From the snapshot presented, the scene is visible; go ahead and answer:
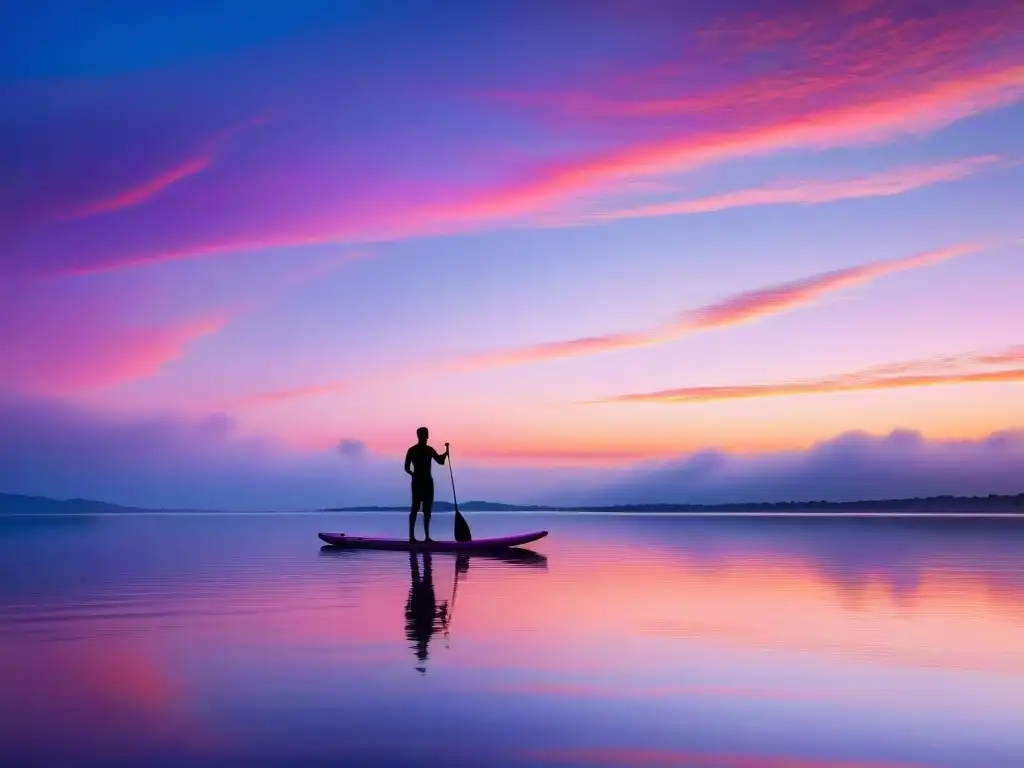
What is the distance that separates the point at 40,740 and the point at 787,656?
710 centimetres

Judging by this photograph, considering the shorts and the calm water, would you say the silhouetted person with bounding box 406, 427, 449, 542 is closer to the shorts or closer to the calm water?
the shorts

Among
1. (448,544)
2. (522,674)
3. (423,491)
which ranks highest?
(423,491)

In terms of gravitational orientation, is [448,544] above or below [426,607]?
above

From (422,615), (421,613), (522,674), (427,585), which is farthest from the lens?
(427,585)

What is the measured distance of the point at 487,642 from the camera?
11.2 m

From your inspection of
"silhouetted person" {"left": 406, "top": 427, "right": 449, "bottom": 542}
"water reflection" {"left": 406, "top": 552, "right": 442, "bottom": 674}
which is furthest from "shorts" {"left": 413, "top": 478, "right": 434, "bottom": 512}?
"water reflection" {"left": 406, "top": 552, "right": 442, "bottom": 674}

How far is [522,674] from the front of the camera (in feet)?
30.7

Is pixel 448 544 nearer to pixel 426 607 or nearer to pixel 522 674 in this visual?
pixel 426 607

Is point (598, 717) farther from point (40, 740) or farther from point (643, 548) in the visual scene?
point (643, 548)

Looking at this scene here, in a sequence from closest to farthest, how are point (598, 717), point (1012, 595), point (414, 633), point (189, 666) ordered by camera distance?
point (598, 717)
point (189, 666)
point (414, 633)
point (1012, 595)

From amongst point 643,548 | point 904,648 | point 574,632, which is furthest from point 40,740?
point 643,548

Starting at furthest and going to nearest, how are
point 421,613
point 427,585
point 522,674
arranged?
point 427,585, point 421,613, point 522,674

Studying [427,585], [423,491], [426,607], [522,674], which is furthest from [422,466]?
[522,674]

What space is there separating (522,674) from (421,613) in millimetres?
4722
